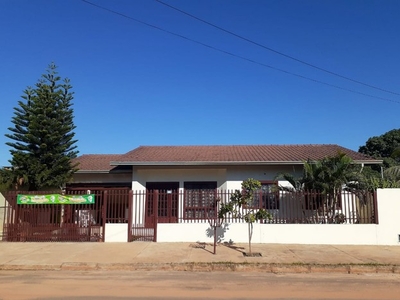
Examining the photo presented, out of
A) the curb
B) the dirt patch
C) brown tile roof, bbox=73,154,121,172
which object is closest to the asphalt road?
the curb

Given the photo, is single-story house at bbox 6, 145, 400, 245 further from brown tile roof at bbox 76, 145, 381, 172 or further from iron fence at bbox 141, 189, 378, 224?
brown tile roof at bbox 76, 145, 381, 172

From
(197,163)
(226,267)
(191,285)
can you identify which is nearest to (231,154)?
(197,163)

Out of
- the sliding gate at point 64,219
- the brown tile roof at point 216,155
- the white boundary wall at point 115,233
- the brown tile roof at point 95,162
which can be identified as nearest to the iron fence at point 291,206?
the sliding gate at point 64,219

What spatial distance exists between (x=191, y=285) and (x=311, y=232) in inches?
277

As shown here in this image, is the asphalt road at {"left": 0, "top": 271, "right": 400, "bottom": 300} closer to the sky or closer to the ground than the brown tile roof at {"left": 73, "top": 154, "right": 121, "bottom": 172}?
closer to the ground

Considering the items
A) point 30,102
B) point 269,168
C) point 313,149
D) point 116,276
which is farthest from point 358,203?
point 30,102

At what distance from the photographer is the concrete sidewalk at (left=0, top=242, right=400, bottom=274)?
9.53 meters

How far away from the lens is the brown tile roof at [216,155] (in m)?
17.5

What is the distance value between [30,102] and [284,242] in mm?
14379

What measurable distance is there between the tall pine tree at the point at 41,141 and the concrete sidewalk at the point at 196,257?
4.95 m

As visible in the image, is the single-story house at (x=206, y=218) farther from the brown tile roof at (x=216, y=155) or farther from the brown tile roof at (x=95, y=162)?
the brown tile roof at (x=95, y=162)

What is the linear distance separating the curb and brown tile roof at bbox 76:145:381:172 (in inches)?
266

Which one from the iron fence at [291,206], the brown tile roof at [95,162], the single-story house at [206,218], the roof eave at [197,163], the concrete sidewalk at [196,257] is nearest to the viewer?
the concrete sidewalk at [196,257]

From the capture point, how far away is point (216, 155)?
19328 millimetres
